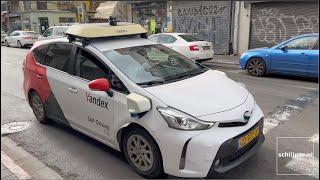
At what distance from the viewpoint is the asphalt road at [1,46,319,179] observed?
374 cm

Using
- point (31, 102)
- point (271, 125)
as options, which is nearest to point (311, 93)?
point (271, 125)

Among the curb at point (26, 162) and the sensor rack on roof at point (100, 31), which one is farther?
the sensor rack on roof at point (100, 31)

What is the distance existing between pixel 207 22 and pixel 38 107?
13175mm

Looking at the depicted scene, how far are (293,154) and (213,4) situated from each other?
13.7 m

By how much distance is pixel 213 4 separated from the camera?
16.7 m

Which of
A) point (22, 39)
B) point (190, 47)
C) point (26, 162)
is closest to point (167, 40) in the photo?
point (190, 47)

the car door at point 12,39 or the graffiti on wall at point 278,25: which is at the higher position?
the graffiti on wall at point 278,25

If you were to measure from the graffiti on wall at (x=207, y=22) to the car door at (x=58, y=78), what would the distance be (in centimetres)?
1265

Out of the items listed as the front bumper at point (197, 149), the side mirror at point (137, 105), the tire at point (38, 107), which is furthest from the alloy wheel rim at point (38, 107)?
the front bumper at point (197, 149)

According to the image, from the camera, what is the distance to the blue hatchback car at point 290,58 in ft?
28.1

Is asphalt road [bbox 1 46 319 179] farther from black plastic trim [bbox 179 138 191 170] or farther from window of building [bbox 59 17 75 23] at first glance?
window of building [bbox 59 17 75 23]

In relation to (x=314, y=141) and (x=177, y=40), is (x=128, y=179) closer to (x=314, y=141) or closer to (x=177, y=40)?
(x=314, y=141)

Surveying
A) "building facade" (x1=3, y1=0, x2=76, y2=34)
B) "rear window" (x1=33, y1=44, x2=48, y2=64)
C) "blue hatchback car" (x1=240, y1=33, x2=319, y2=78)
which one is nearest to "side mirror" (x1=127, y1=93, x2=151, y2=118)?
"rear window" (x1=33, y1=44, x2=48, y2=64)

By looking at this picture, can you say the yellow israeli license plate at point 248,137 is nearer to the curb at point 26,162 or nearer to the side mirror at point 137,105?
the side mirror at point 137,105
